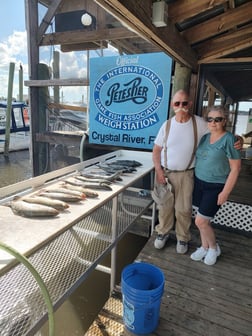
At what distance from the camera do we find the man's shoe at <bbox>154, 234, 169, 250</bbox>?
2.93 meters

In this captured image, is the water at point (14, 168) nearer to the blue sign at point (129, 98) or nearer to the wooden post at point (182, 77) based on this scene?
the blue sign at point (129, 98)

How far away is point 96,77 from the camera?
13.7ft

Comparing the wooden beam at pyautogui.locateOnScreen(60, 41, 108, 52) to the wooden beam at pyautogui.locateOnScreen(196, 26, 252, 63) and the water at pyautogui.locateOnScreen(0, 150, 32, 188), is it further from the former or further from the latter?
the water at pyautogui.locateOnScreen(0, 150, 32, 188)

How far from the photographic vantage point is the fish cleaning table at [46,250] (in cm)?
143

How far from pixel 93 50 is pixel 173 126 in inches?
105

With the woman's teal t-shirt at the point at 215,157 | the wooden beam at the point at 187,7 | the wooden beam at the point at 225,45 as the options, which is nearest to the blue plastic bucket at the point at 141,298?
the woman's teal t-shirt at the point at 215,157

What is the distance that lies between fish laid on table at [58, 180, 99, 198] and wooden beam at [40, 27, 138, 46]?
8.93ft

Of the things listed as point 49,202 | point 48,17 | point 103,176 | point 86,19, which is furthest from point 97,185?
point 48,17

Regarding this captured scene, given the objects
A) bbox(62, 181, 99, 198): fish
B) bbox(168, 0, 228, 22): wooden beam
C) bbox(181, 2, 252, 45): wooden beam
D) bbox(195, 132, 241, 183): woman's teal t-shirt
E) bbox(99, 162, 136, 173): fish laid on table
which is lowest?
bbox(62, 181, 99, 198): fish

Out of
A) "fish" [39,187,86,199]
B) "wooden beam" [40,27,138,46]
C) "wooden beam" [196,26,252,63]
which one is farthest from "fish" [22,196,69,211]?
"wooden beam" [40,27,138,46]

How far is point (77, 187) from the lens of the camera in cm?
223

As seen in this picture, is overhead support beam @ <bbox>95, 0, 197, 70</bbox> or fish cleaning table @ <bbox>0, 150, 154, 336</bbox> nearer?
fish cleaning table @ <bbox>0, 150, 154, 336</bbox>

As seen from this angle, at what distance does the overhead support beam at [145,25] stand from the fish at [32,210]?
1315mm

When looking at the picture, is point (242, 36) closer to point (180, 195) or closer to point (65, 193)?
point (180, 195)
